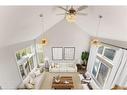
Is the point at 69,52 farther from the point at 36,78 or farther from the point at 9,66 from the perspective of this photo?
the point at 9,66

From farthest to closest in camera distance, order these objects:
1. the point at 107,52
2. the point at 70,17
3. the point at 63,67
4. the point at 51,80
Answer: the point at 51,80
the point at 63,67
the point at 107,52
the point at 70,17

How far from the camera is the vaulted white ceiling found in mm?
1249

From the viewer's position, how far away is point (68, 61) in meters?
1.58

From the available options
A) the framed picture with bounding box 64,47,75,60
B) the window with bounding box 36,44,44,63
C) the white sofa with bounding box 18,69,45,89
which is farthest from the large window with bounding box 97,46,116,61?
the white sofa with bounding box 18,69,45,89

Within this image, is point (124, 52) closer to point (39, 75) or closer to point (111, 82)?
point (111, 82)

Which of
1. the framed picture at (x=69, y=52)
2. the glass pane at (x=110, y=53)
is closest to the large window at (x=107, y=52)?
the glass pane at (x=110, y=53)

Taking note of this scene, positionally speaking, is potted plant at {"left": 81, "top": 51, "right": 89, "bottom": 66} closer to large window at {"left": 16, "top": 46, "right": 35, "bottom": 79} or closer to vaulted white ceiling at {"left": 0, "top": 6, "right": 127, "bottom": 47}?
vaulted white ceiling at {"left": 0, "top": 6, "right": 127, "bottom": 47}

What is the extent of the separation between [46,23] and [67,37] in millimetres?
323

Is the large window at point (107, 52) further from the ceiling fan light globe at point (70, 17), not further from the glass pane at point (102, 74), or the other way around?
the ceiling fan light globe at point (70, 17)

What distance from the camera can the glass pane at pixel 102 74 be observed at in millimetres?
1485

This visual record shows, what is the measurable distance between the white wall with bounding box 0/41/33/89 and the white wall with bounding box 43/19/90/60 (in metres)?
0.25

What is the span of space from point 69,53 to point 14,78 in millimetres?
734

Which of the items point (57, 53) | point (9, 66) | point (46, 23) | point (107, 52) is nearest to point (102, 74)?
point (107, 52)

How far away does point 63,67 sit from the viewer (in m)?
1.65
